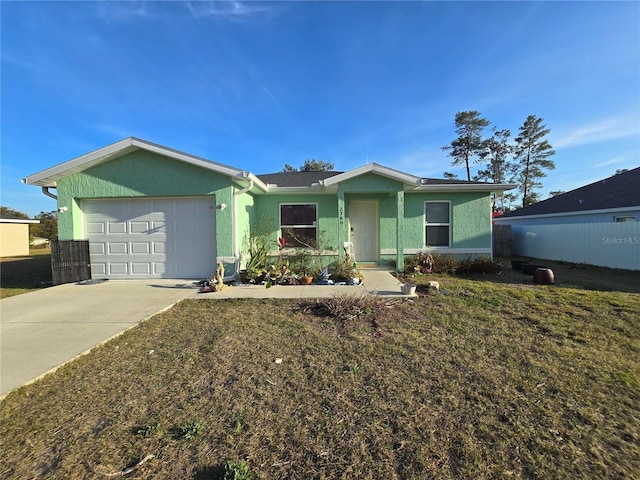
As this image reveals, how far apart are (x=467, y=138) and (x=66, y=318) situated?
33663 mm

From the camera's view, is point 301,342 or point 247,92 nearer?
point 301,342

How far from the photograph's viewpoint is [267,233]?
9.62 meters

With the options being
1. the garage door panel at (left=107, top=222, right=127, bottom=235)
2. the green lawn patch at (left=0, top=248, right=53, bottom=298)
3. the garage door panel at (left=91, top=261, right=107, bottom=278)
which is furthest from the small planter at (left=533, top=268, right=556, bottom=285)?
the green lawn patch at (left=0, top=248, right=53, bottom=298)

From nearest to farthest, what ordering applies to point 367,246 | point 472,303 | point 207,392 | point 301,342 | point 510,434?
point 510,434 < point 207,392 < point 301,342 < point 472,303 < point 367,246

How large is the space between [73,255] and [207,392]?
826cm

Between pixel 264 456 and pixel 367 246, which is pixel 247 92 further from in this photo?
pixel 264 456

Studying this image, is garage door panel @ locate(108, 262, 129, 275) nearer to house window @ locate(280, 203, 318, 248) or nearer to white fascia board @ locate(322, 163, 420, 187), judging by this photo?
house window @ locate(280, 203, 318, 248)

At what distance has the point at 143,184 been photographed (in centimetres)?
833

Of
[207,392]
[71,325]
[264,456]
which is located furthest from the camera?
[71,325]

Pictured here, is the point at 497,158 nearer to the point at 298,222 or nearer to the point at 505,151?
the point at 505,151

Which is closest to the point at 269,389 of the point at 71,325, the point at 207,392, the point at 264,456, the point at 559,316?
the point at 207,392

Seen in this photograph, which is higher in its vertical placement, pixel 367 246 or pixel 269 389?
pixel 367 246

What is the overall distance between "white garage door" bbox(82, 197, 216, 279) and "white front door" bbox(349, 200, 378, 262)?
505cm

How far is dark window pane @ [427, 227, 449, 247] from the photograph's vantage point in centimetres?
1031
